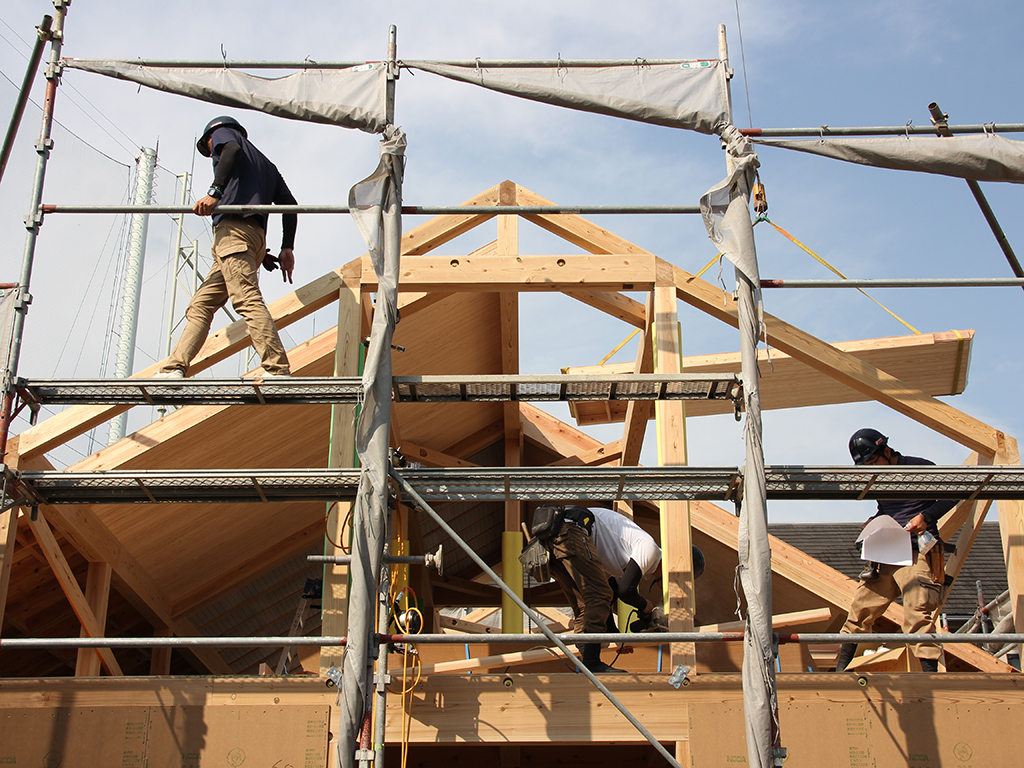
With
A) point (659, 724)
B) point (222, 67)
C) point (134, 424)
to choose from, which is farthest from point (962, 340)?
point (134, 424)

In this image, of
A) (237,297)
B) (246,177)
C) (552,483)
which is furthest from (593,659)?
(246,177)

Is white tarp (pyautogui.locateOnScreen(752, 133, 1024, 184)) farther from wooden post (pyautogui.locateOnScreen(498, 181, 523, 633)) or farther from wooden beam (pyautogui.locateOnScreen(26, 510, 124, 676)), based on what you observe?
wooden beam (pyautogui.locateOnScreen(26, 510, 124, 676))

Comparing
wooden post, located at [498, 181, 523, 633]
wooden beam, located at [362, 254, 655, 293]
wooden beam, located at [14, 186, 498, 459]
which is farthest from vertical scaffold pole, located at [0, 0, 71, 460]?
wooden post, located at [498, 181, 523, 633]

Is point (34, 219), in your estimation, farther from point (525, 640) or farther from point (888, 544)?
point (888, 544)

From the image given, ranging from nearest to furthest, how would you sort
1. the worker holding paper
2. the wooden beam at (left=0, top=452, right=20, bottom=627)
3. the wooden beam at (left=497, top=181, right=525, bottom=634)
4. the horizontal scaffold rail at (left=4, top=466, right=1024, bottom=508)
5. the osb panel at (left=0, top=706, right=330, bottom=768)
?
the osb panel at (left=0, top=706, right=330, bottom=768) → the horizontal scaffold rail at (left=4, top=466, right=1024, bottom=508) → the wooden beam at (left=0, top=452, right=20, bottom=627) → the worker holding paper → the wooden beam at (left=497, top=181, right=525, bottom=634)

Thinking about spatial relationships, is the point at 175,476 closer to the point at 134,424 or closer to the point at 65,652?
the point at 65,652

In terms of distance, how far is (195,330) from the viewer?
5730mm

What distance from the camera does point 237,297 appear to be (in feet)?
18.7

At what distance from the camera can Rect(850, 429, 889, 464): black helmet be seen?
21.1 ft

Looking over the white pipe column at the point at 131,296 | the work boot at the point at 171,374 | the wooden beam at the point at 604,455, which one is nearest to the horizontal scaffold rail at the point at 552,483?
the work boot at the point at 171,374

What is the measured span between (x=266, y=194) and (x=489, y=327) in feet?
11.4

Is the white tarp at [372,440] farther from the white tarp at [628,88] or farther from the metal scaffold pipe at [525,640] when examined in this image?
the white tarp at [628,88]

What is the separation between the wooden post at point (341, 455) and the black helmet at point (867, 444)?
3.31 m

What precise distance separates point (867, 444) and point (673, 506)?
1470 mm
